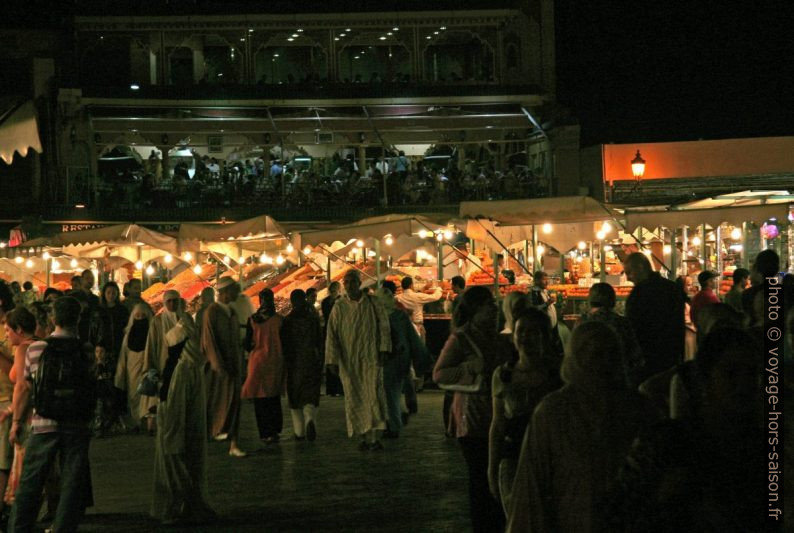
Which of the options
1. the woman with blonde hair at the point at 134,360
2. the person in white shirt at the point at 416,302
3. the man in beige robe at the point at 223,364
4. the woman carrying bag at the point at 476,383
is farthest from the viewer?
the person in white shirt at the point at 416,302

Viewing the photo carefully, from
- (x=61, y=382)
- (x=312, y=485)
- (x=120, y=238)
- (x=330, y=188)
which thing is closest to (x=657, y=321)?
(x=312, y=485)

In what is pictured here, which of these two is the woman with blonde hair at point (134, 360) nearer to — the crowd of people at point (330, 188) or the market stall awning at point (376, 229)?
the market stall awning at point (376, 229)

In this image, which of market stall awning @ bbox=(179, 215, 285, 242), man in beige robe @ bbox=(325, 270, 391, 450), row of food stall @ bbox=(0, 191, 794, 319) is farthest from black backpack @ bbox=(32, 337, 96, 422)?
market stall awning @ bbox=(179, 215, 285, 242)

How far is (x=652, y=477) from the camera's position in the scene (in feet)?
12.8

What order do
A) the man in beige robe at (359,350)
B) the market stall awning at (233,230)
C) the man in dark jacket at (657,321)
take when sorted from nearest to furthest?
the man in dark jacket at (657,321) < the man in beige robe at (359,350) < the market stall awning at (233,230)

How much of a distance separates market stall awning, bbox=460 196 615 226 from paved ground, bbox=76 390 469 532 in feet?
13.3

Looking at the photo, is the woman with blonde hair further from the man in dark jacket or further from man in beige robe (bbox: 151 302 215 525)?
the man in dark jacket

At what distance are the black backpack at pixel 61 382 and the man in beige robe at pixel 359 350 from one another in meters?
5.66

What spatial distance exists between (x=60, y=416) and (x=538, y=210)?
11.4 metres

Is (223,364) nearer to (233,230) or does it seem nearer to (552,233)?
(233,230)

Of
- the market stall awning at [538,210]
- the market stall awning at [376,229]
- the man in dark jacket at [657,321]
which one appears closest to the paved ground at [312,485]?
the man in dark jacket at [657,321]

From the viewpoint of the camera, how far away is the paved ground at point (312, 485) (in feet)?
31.9

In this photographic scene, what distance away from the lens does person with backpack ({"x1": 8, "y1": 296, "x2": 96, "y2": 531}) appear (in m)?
8.43

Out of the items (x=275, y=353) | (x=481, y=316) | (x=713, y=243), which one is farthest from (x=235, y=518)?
(x=713, y=243)
